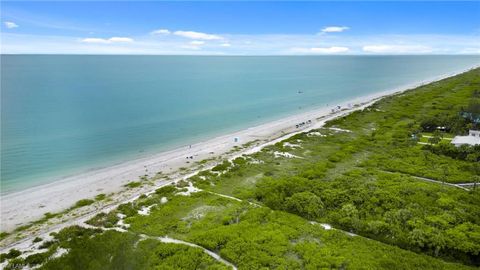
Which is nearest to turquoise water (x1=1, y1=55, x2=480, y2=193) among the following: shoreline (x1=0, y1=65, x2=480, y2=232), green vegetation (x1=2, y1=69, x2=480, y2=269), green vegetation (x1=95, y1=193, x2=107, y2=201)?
shoreline (x1=0, y1=65, x2=480, y2=232)

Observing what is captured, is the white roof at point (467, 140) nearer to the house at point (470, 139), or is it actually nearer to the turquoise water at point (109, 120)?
the house at point (470, 139)

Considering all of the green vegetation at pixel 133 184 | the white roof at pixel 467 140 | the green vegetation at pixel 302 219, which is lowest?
the green vegetation at pixel 133 184

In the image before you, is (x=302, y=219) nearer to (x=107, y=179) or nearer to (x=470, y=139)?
(x=107, y=179)


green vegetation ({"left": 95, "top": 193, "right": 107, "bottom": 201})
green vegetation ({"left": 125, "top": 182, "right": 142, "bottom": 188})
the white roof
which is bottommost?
green vegetation ({"left": 95, "top": 193, "right": 107, "bottom": 201})

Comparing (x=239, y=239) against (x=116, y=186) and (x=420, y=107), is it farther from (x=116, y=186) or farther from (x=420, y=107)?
(x=420, y=107)

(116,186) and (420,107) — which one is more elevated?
(420,107)

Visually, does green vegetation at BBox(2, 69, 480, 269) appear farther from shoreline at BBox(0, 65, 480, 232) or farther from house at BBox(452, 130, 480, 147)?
shoreline at BBox(0, 65, 480, 232)

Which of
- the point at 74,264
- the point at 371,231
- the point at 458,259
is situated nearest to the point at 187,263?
the point at 74,264

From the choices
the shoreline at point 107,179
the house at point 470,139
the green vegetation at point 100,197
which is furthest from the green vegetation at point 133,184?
the house at point 470,139
